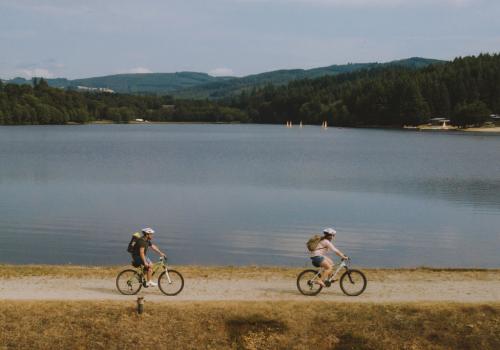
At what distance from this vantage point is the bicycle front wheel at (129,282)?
1861cm

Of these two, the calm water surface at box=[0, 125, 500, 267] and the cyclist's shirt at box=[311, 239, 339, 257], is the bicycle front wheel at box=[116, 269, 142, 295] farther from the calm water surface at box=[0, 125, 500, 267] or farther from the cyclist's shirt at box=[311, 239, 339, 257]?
the calm water surface at box=[0, 125, 500, 267]

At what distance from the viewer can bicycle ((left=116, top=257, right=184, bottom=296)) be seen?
60.5 feet

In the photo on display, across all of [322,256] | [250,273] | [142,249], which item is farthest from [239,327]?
[250,273]

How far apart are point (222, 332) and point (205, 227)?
20508 millimetres

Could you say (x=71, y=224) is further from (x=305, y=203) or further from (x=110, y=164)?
(x=110, y=164)

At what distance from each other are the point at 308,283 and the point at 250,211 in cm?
2394

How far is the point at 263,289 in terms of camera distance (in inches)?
757

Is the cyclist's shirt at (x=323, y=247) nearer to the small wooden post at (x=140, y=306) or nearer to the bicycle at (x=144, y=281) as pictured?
the bicycle at (x=144, y=281)

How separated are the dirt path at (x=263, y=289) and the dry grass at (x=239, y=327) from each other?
1.20 meters

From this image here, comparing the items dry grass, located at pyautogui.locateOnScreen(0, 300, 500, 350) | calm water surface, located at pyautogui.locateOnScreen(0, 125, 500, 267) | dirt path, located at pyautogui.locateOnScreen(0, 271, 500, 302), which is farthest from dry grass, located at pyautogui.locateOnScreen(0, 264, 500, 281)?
calm water surface, located at pyautogui.locateOnScreen(0, 125, 500, 267)

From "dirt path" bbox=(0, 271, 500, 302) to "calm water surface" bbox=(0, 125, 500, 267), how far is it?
659 cm

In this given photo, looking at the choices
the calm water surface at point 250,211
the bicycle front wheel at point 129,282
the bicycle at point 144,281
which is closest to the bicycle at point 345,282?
the bicycle at point 144,281

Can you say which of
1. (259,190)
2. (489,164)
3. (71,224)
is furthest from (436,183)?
(71,224)

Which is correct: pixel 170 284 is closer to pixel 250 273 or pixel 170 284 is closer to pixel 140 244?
pixel 140 244
